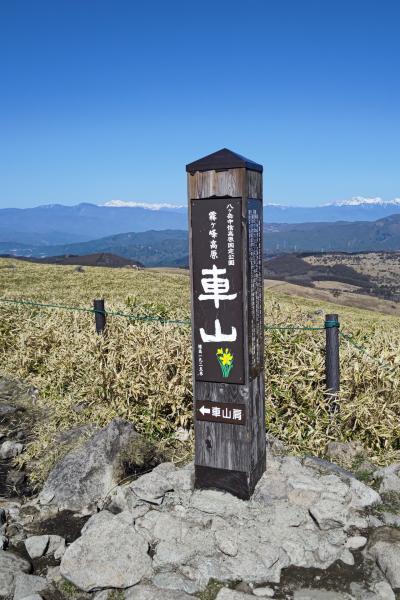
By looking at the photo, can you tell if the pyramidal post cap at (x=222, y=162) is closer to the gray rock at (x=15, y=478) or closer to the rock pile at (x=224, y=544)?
the rock pile at (x=224, y=544)

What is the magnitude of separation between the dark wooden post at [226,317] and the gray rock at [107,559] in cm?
108

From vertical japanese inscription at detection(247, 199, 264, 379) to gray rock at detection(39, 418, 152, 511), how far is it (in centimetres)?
215

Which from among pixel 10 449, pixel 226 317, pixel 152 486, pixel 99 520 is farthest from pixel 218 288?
pixel 10 449

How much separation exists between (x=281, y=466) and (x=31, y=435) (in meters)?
4.33

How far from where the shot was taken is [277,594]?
15.3 feet

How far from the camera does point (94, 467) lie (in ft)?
21.7

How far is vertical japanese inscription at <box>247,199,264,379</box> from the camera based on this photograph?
18.4ft

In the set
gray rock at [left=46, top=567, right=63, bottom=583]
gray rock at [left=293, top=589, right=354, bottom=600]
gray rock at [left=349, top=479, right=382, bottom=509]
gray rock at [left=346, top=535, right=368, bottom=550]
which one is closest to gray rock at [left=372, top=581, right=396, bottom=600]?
gray rock at [left=293, top=589, right=354, bottom=600]

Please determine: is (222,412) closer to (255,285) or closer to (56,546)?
(255,285)

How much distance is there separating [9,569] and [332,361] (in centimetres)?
484

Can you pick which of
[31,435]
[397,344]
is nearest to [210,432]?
[31,435]

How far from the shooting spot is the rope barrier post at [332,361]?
25.0 ft

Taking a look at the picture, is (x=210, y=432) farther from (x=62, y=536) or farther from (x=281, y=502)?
(x=62, y=536)

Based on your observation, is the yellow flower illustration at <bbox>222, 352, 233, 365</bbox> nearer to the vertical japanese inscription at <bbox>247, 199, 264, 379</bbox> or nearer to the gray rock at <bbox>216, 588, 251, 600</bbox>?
the vertical japanese inscription at <bbox>247, 199, 264, 379</bbox>
